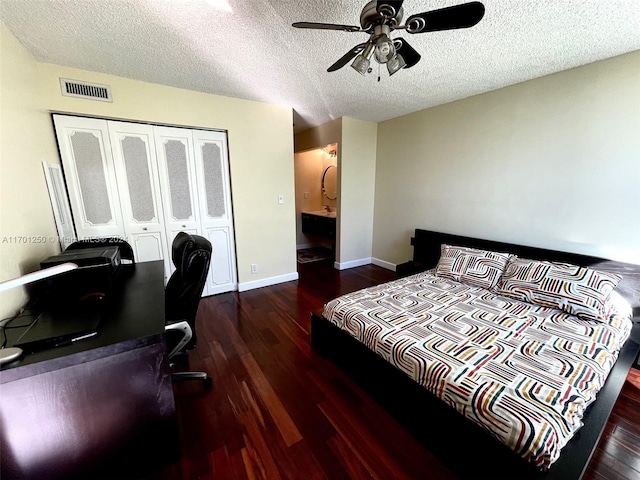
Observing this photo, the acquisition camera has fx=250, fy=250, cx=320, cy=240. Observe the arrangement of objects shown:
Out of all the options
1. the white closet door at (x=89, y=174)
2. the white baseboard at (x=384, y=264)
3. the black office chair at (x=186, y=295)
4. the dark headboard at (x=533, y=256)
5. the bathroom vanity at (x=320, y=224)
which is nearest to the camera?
the black office chair at (x=186, y=295)

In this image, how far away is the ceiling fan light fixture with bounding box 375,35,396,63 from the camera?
4.48ft

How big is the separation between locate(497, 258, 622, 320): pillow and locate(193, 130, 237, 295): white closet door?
3.05 metres

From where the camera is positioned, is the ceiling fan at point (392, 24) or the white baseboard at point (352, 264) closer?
the ceiling fan at point (392, 24)

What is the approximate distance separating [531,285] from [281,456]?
89.7 inches

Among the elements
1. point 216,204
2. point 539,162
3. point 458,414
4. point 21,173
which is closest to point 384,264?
point 539,162

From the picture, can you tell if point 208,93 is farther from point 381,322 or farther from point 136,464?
point 136,464

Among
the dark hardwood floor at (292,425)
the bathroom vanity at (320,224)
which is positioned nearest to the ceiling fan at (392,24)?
the dark hardwood floor at (292,425)

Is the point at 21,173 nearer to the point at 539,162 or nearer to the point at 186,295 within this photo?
the point at 186,295

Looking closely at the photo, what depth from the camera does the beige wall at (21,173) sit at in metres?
1.38

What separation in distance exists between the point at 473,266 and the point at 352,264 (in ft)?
7.10

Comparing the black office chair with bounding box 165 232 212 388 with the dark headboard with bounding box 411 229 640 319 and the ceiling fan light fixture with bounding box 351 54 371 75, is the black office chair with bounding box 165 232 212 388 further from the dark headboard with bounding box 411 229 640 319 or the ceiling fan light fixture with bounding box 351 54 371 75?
the dark headboard with bounding box 411 229 640 319

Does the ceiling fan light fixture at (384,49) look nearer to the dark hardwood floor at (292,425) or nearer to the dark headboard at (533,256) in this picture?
the dark hardwood floor at (292,425)

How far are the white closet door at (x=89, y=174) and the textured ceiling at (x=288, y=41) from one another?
0.53 m

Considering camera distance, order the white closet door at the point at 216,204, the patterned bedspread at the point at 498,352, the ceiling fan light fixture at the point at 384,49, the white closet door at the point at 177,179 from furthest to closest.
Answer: the white closet door at the point at 216,204 < the white closet door at the point at 177,179 < the ceiling fan light fixture at the point at 384,49 < the patterned bedspread at the point at 498,352
